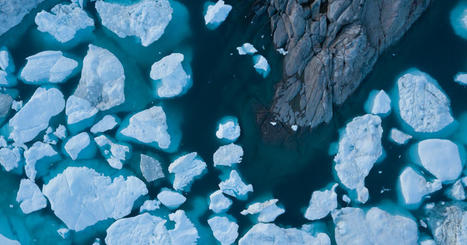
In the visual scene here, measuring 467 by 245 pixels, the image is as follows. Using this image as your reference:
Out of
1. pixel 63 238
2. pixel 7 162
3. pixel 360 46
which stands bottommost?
pixel 63 238

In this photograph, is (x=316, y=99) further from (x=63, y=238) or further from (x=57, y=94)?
(x=63, y=238)

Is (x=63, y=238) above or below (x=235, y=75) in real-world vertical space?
below

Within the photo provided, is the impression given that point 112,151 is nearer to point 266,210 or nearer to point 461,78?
point 266,210

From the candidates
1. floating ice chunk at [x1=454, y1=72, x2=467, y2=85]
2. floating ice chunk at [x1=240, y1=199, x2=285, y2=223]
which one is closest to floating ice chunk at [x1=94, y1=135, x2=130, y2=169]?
floating ice chunk at [x1=240, y1=199, x2=285, y2=223]

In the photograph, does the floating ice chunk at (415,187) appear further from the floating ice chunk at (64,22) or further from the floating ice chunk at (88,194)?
the floating ice chunk at (64,22)

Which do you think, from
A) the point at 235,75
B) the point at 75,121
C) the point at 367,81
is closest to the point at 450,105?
the point at 367,81

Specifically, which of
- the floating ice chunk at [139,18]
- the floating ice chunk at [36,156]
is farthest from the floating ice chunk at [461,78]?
the floating ice chunk at [36,156]
